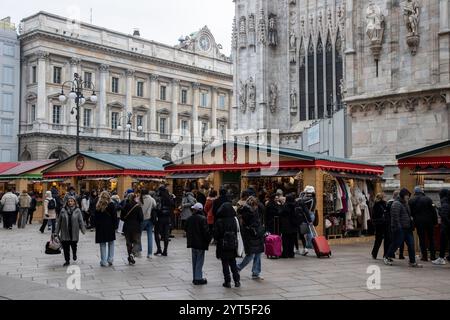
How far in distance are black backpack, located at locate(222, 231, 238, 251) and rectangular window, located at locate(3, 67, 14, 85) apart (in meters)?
46.4

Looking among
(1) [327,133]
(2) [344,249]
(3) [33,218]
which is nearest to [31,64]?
(3) [33,218]

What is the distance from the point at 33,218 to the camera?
28891 millimetres

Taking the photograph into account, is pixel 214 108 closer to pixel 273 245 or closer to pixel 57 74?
pixel 57 74

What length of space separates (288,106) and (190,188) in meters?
15.1

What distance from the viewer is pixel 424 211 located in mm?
12352

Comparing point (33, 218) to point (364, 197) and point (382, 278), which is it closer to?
point (364, 197)

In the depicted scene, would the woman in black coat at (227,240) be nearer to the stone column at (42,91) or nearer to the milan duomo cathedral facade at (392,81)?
the milan duomo cathedral facade at (392,81)

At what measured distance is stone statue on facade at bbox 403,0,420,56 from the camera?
19.8m

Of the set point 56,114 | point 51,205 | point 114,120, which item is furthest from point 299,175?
point 114,120

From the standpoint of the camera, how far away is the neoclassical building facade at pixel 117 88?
50.6 metres

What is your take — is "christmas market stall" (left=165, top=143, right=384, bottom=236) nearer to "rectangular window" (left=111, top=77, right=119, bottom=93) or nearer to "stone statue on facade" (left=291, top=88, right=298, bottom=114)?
"stone statue on facade" (left=291, top=88, right=298, bottom=114)

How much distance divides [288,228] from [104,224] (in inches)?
171

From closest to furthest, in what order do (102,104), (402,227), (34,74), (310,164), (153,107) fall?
(402,227) < (310,164) < (34,74) < (102,104) < (153,107)

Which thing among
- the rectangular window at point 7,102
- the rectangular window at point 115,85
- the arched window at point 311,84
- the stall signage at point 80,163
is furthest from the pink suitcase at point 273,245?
the rectangular window at point 115,85
